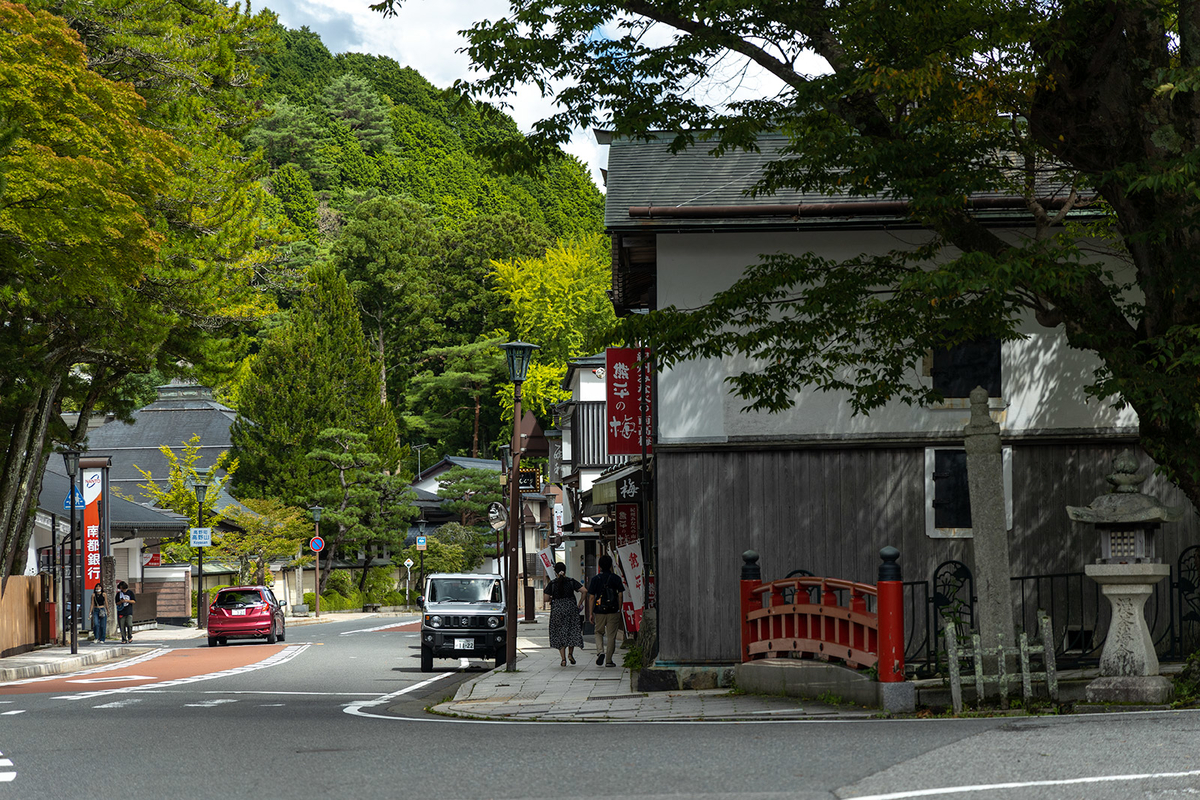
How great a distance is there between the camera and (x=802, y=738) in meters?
9.47

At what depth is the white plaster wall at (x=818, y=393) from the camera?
51.4 ft

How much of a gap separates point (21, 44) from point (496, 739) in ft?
48.1

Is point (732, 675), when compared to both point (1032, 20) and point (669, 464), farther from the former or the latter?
point (1032, 20)

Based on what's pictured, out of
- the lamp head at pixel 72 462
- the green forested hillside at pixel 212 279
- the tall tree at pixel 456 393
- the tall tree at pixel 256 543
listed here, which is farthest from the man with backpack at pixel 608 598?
the tall tree at pixel 456 393

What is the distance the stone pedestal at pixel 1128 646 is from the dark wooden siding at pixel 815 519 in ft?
14.8

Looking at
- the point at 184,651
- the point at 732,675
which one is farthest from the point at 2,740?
the point at 184,651

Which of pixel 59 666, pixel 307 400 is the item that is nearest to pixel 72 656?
pixel 59 666

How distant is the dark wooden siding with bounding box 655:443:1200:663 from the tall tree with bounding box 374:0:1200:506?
7.62 ft

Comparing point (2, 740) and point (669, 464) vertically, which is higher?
point (669, 464)

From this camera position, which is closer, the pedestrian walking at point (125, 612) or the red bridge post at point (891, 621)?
the red bridge post at point (891, 621)

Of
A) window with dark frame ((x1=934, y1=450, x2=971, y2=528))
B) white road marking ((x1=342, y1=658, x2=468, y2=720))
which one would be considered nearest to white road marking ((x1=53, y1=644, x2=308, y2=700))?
white road marking ((x1=342, y1=658, x2=468, y2=720))

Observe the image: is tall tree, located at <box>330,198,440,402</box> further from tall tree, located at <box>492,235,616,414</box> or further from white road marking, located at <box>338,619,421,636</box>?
white road marking, located at <box>338,619,421,636</box>

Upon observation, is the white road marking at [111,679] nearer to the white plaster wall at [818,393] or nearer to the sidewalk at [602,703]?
the sidewalk at [602,703]

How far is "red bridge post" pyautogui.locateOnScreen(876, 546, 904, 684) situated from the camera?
11180mm
